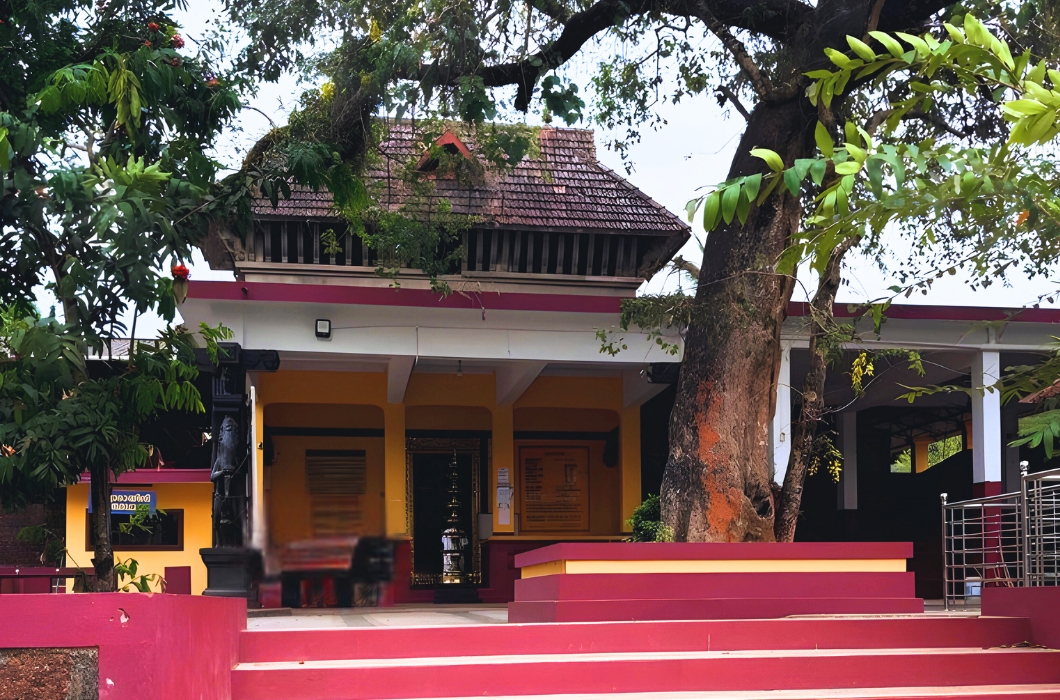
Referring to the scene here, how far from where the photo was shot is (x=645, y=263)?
12.6 metres

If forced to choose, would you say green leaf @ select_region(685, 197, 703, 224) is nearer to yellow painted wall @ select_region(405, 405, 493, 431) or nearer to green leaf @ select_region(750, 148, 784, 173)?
green leaf @ select_region(750, 148, 784, 173)

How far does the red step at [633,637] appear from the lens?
5.83 meters

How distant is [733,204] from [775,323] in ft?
18.2

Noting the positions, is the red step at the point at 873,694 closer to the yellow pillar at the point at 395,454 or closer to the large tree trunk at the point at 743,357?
the large tree trunk at the point at 743,357

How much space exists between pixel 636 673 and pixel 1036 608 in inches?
105

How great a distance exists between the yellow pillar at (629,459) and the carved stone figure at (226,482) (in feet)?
16.6

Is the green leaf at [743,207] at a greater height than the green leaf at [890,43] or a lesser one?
lesser

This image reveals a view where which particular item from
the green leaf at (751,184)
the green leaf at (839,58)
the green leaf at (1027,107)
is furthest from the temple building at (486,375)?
the green leaf at (1027,107)

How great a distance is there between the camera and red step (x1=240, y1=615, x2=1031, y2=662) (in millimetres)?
5832

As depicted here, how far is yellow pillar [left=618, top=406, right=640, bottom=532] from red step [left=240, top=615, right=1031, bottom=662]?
7216mm

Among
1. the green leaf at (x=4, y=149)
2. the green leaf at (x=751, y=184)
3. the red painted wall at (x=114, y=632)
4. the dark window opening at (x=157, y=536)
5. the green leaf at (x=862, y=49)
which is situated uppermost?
the green leaf at (x=862, y=49)

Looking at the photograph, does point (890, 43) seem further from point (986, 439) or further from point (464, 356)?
point (986, 439)

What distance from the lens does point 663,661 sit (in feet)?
18.2

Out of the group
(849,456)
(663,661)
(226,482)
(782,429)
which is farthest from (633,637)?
(849,456)
